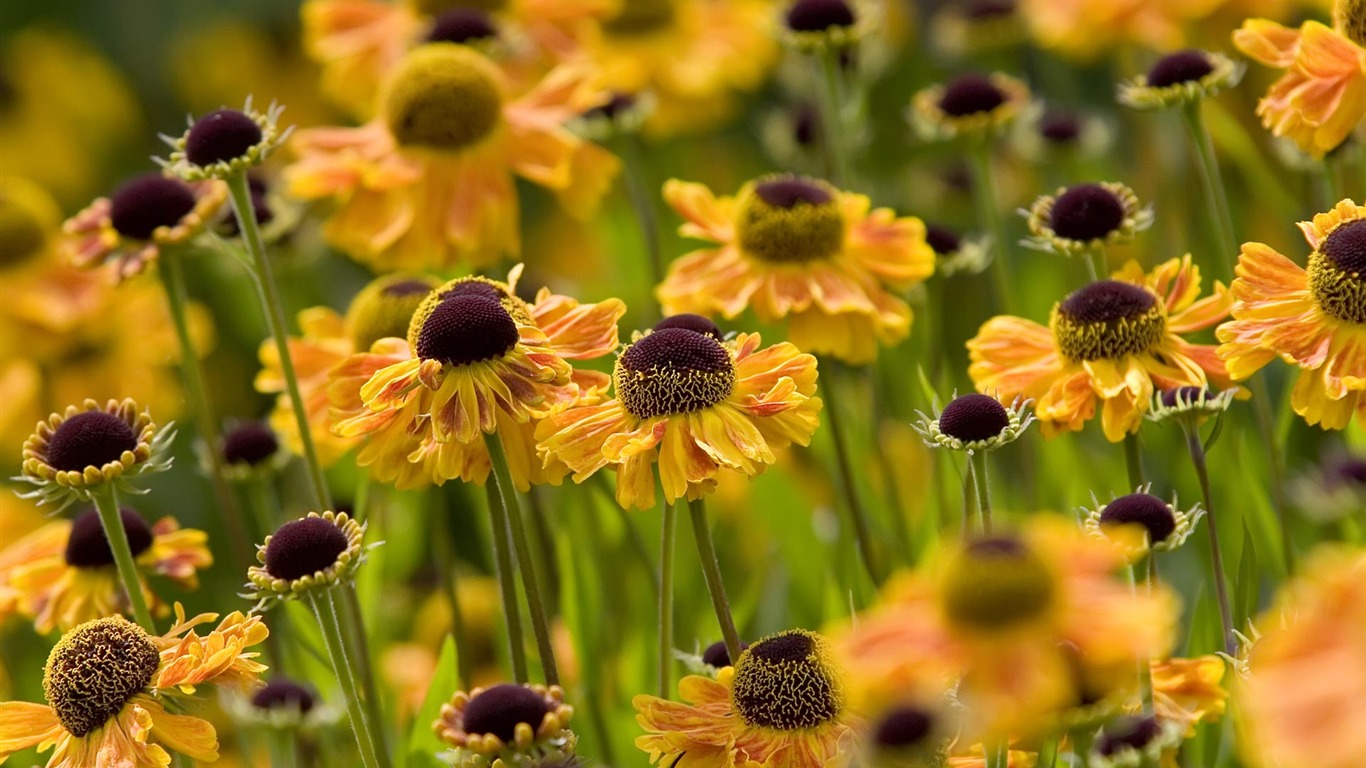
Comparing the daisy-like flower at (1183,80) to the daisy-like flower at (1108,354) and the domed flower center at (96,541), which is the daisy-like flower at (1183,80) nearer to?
the daisy-like flower at (1108,354)

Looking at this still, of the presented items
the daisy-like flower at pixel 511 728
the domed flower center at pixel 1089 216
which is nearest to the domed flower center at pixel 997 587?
the daisy-like flower at pixel 511 728

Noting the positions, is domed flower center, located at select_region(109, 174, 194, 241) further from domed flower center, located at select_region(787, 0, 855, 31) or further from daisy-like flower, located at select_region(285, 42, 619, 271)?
domed flower center, located at select_region(787, 0, 855, 31)

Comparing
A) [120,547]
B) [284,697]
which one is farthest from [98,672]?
[284,697]

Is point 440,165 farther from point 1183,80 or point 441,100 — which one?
point 1183,80

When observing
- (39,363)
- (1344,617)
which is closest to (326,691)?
(39,363)

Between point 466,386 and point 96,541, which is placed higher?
point 466,386
